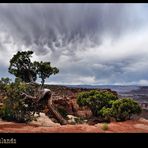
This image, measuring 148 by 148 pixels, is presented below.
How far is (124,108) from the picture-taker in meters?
6.64

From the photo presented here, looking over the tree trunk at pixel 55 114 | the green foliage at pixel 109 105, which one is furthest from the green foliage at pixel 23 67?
the green foliage at pixel 109 105

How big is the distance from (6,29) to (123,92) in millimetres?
2292

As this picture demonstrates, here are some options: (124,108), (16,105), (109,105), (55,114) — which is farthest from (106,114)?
(16,105)

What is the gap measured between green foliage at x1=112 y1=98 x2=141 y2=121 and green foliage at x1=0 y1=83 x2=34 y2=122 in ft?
5.64

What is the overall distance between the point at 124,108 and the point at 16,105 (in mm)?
2251

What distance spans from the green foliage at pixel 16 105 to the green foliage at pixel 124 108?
1719mm

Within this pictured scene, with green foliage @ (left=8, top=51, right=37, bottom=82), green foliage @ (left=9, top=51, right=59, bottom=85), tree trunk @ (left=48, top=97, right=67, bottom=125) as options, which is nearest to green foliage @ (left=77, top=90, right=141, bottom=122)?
tree trunk @ (left=48, top=97, right=67, bottom=125)

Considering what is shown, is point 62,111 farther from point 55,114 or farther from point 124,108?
point 124,108

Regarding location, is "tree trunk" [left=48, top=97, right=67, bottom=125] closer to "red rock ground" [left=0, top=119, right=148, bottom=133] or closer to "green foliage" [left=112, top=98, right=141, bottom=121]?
"red rock ground" [left=0, top=119, right=148, bottom=133]

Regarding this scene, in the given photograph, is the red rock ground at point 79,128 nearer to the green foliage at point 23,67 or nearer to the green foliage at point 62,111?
the green foliage at point 23,67

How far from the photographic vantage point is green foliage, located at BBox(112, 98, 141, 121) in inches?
248

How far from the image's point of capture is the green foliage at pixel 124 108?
6.31 metres
